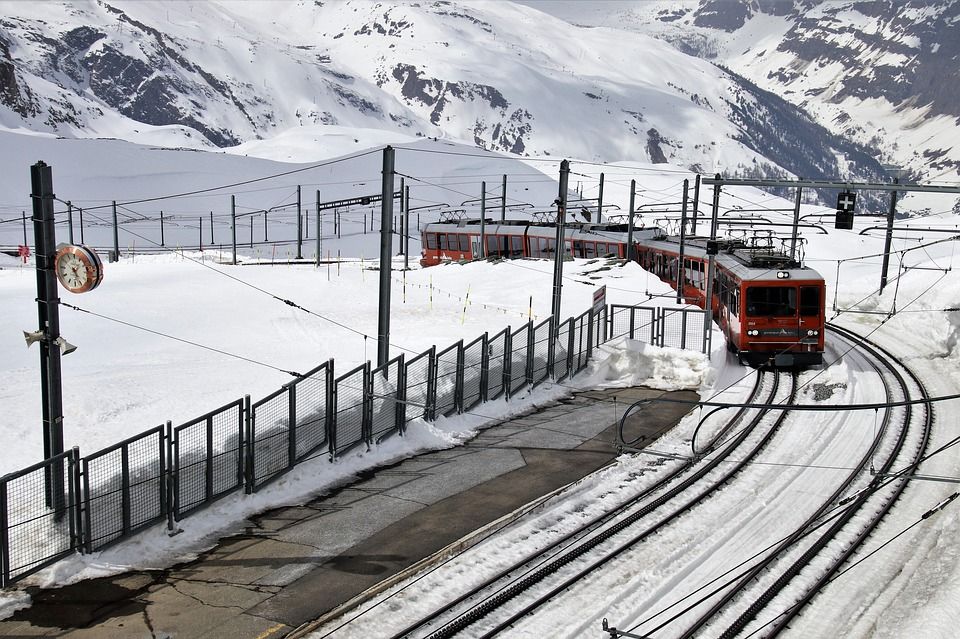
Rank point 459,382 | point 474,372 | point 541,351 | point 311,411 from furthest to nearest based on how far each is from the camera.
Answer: point 541,351 → point 474,372 → point 459,382 → point 311,411

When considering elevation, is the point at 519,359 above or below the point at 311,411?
below

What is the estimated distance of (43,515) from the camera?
1151cm

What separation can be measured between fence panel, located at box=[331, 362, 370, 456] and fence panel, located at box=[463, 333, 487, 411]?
3764 millimetres

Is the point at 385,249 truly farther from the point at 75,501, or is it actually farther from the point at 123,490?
the point at 75,501

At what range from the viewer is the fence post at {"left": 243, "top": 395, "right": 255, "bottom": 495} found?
1455 centimetres

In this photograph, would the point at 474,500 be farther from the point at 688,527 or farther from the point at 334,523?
the point at 688,527

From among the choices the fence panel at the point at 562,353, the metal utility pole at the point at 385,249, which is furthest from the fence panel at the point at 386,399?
the fence panel at the point at 562,353

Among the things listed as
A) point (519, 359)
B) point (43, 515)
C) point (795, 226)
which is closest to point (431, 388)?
point (519, 359)

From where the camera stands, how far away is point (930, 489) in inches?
608

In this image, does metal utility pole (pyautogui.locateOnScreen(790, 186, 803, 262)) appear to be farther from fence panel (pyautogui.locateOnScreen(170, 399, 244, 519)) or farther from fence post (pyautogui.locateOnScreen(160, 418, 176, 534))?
fence post (pyautogui.locateOnScreen(160, 418, 176, 534))

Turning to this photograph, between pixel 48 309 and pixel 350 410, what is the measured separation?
19.6 feet

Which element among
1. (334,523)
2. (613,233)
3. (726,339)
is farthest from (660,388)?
(613,233)

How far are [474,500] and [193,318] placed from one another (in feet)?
72.7

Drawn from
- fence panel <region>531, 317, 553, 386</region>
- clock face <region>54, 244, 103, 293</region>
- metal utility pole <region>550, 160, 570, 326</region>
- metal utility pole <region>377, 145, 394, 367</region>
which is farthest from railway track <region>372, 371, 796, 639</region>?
clock face <region>54, 244, 103, 293</region>
